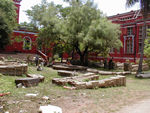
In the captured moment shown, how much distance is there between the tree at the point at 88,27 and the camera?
16.7 meters

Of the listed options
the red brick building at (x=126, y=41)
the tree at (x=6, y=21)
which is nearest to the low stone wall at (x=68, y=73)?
the tree at (x=6, y=21)

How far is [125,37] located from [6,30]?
1924 centimetres

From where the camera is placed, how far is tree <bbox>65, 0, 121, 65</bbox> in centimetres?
1672

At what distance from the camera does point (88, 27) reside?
1759cm

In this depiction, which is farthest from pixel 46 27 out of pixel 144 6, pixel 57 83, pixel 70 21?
pixel 57 83

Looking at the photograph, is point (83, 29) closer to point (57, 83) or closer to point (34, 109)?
point (57, 83)

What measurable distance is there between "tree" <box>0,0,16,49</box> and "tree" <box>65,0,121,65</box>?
311 inches


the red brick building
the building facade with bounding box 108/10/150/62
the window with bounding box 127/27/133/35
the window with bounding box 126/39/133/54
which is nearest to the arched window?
the red brick building

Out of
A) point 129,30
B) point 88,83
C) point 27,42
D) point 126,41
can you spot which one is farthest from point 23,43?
point 88,83

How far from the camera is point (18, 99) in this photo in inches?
186

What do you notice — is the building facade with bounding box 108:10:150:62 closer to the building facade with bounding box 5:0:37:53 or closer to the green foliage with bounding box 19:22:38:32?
the building facade with bounding box 5:0:37:53

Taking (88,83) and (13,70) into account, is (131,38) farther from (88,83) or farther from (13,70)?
(13,70)

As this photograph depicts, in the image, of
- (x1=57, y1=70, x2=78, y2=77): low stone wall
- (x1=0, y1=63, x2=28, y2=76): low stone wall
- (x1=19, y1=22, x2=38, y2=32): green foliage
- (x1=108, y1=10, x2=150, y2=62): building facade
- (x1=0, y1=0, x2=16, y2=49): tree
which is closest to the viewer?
(x1=0, y1=63, x2=28, y2=76): low stone wall

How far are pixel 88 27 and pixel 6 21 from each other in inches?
418
